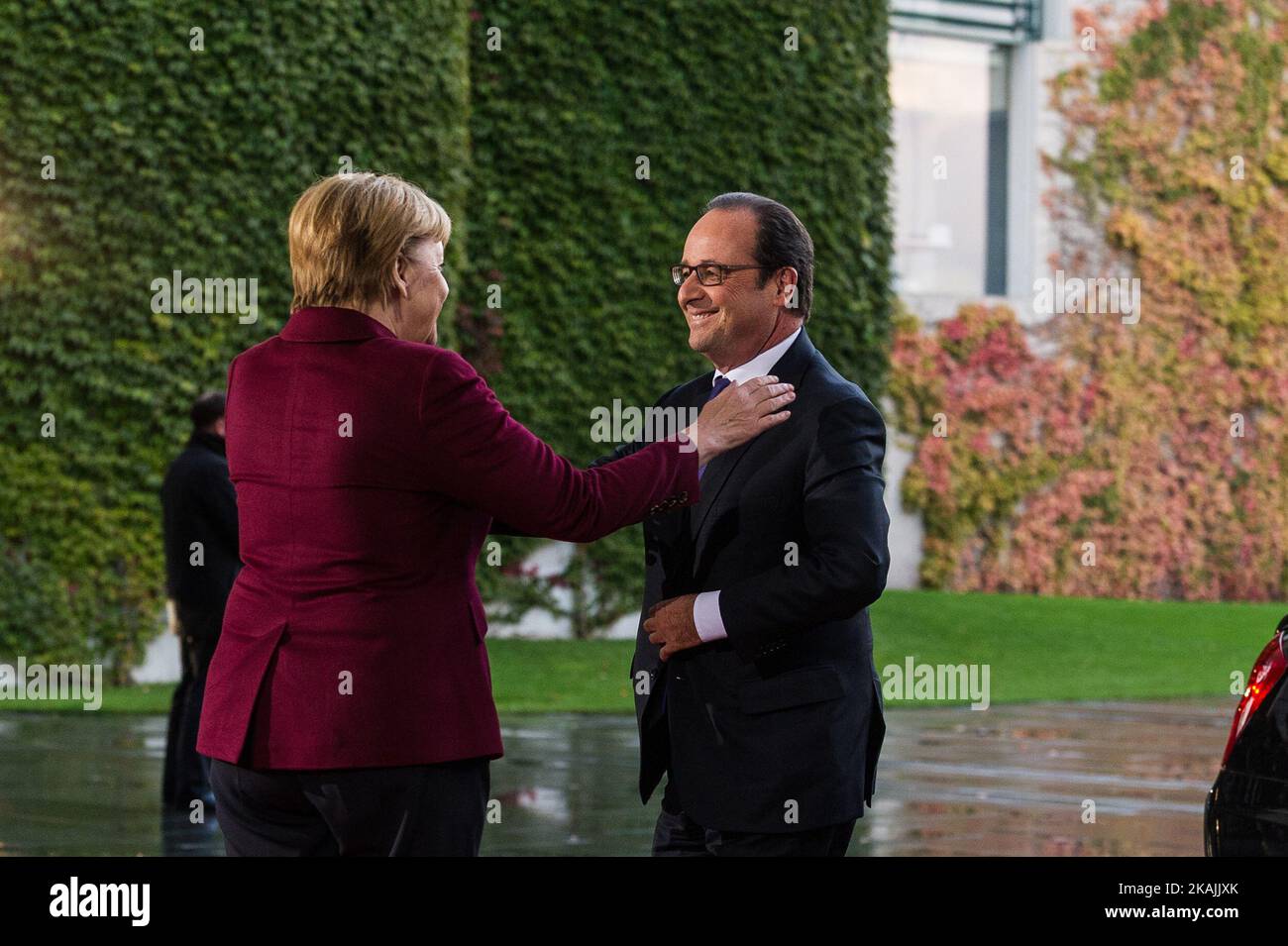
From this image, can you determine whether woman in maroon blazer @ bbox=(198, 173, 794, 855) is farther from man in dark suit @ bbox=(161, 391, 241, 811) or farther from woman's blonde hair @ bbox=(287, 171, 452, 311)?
man in dark suit @ bbox=(161, 391, 241, 811)

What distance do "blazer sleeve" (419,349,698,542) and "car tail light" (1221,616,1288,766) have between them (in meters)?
1.84

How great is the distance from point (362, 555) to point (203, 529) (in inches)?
261

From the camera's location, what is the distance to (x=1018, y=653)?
1797 cm

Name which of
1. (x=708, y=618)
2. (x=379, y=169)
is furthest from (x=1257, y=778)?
(x=379, y=169)

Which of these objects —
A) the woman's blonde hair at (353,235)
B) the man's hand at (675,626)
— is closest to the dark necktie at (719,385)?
the man's hand at (675,626)

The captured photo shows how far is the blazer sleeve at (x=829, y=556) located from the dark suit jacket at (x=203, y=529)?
620 cm

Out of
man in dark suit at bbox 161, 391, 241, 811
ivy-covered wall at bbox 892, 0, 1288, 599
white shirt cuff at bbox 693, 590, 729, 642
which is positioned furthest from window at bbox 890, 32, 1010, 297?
white shirt cuff at bbox 693, 590, 729, 642

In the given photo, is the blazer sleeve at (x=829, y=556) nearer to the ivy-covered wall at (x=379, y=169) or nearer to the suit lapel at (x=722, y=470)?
the suit lapel at (x=722, y=470)

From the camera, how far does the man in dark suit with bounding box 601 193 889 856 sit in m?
4.07

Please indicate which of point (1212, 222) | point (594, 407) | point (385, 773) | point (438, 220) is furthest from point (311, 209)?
point (1212, 222)

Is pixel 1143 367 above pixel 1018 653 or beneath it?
above

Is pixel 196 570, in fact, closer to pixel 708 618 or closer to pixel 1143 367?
pixel 708 618

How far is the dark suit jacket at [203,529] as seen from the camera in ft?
32.7

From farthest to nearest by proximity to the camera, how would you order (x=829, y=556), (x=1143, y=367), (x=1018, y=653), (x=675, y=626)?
1. (x=1143, y=367)
2. (x=1018, y=653)
3. (x=675, y=626)
4. (x=829, y=556)
